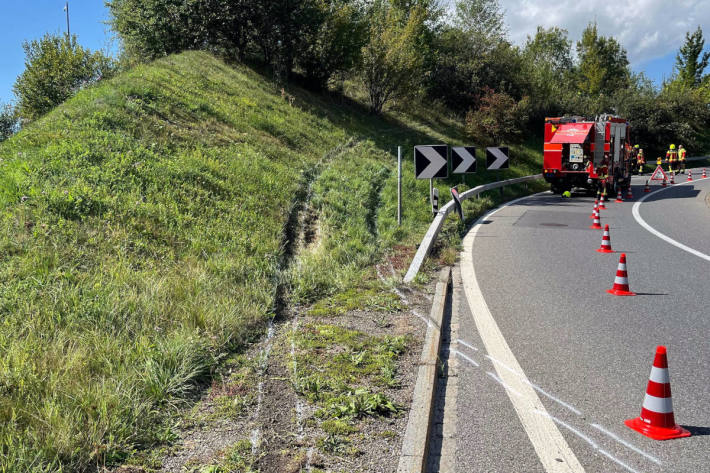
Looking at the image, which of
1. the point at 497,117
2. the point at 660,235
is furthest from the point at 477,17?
the point at 660,235

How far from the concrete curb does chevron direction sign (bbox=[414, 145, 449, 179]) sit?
20.4 ft

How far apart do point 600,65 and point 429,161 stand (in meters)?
54.5

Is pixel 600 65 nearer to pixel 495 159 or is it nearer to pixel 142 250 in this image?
pixel 495 159

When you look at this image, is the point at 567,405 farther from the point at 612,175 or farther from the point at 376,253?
the point at 612,175

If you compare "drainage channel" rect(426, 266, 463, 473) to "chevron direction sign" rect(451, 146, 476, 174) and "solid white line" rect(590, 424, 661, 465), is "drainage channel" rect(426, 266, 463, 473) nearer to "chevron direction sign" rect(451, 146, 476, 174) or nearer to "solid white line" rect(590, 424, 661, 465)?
"solid white line" rect(590, 424, 661, 465)

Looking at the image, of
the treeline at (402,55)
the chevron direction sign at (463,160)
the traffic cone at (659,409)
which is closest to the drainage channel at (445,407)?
the traffic cone at (659,409)

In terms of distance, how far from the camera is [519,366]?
479 centimetres

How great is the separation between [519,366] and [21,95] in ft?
126

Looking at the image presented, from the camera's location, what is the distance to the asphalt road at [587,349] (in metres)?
3.47

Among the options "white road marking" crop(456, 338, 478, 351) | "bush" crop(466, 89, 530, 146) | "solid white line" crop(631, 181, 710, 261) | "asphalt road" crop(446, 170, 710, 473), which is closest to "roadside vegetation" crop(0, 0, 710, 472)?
"white road marking" crop(456, 338, 478, 351)

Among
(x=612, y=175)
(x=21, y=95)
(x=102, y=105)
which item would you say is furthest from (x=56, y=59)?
(x=612, y=175)

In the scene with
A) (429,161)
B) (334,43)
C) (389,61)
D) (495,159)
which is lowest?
(429,161)

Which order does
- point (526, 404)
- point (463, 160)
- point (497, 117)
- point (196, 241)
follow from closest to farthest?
point (526, 404)
point (196, 241)
point (463, 160)
point (497, 117)

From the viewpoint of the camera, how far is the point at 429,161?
11648 mm
